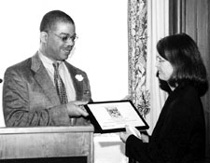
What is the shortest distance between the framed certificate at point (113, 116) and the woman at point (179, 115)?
0.17m

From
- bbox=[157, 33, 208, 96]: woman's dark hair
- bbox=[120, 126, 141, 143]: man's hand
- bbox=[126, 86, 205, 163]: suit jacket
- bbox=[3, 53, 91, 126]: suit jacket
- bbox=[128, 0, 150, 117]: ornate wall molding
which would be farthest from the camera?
bbox=[128, 0, 150, 117]: ornate wall molding

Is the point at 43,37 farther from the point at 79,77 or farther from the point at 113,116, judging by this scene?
the point at 113,116

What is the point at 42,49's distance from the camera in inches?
118

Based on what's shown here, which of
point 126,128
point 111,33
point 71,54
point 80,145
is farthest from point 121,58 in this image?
point 80,145

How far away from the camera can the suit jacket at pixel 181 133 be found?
2129 millimetres

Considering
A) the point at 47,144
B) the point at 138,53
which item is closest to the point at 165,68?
the point at 47,144

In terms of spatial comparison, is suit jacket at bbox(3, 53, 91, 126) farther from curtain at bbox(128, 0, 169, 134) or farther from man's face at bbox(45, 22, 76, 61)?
curtain at bbox(128, 0, 169, 134)

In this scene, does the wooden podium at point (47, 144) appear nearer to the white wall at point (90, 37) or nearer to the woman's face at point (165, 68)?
the woman's face at point (165, 68)

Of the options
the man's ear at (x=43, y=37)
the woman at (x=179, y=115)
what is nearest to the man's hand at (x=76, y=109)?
the woman at (x=179, y=115)

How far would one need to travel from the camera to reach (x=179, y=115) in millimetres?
2135

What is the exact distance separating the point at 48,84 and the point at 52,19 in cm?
49

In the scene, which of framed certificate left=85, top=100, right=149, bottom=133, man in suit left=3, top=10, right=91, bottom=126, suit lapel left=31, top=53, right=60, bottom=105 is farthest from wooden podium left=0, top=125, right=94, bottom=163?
suit lapel left=31, top=53, right=60, bottom=105

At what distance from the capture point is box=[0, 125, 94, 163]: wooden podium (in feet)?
6.99

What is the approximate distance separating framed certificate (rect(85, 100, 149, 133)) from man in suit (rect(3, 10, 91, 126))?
0.54 feet
